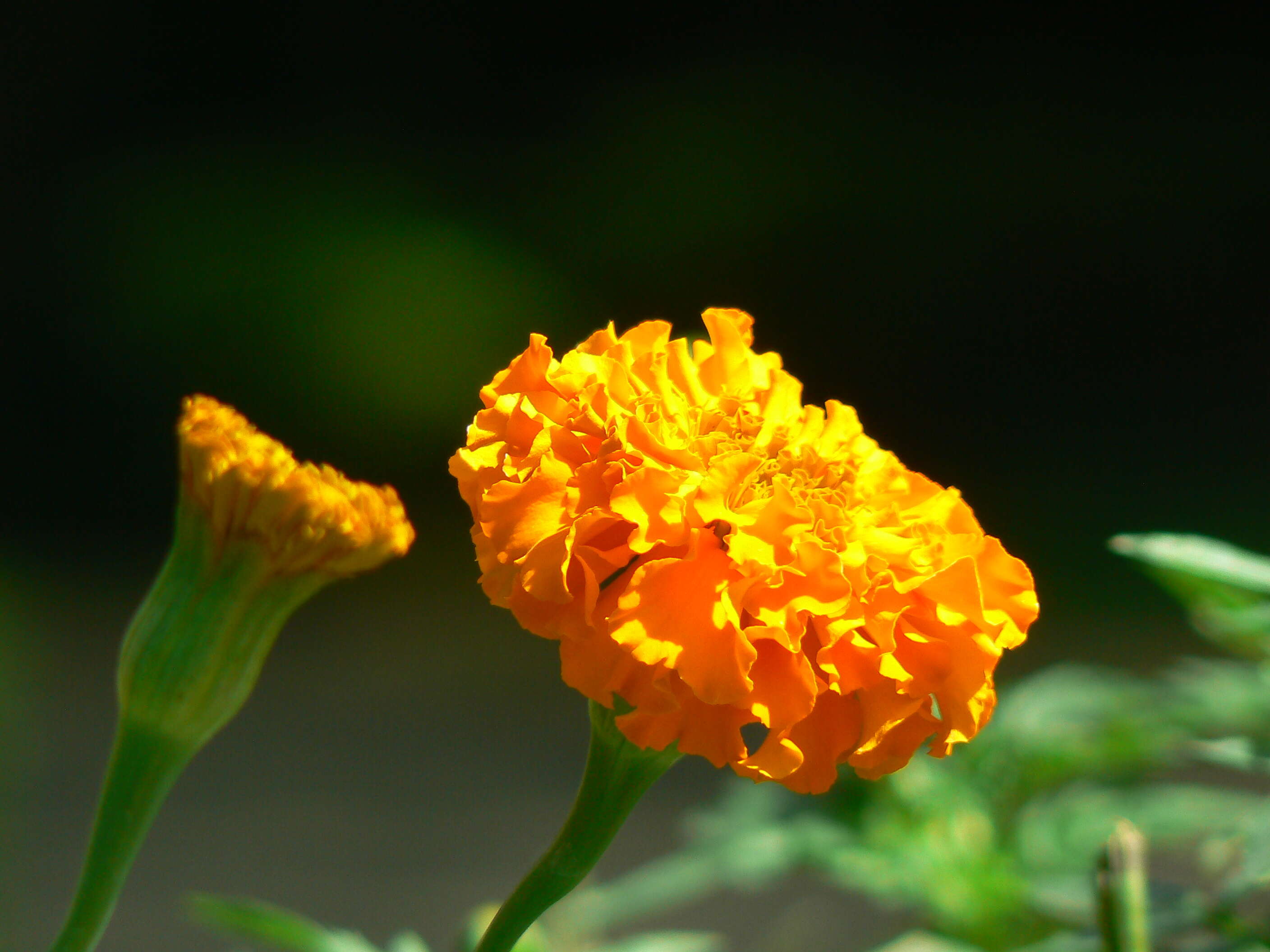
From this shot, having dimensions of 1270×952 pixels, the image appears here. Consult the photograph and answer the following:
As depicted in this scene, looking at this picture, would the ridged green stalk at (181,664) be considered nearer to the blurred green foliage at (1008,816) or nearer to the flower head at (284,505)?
the flower head at (284,505)

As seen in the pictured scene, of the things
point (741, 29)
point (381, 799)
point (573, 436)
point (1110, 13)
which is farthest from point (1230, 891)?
point (1110, 13)

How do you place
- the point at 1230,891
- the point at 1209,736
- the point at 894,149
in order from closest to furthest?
the point at 1230,891 < the point at 1209,736 < the point at 894,149

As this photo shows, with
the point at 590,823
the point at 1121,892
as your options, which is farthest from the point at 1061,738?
the point at 590,823

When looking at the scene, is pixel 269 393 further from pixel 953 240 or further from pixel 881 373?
pixel 953 240

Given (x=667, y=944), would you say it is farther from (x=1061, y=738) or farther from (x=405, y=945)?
(x=1061, y=738)

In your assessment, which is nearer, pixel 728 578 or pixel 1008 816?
pixel 728 578
